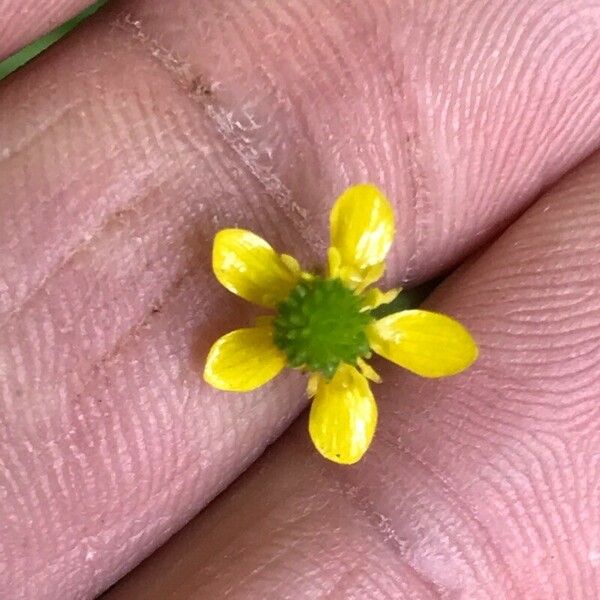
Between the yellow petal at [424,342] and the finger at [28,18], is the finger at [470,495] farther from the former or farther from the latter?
the finger at [28,18]

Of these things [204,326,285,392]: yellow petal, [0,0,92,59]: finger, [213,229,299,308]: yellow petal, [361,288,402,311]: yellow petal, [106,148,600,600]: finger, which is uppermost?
[0,0,92,59]: finger

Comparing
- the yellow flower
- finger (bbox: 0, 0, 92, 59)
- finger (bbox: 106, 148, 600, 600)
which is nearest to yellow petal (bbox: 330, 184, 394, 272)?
the yellow flower

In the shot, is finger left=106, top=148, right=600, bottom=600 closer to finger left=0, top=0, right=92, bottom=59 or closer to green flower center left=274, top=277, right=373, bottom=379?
green flower center left=274, top=277, right=373, bottom=379

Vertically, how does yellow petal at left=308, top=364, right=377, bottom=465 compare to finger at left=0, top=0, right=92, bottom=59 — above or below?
below

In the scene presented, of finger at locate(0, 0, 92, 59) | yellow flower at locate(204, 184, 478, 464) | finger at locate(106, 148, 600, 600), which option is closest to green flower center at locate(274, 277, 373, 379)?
yellow flower at locate(204, 184, 478, 464)

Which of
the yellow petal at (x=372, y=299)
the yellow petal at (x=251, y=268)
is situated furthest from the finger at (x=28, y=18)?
the yellow petal at (x=372, y=299)

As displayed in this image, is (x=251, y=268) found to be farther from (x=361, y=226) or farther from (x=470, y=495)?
(x=470, y=495)
